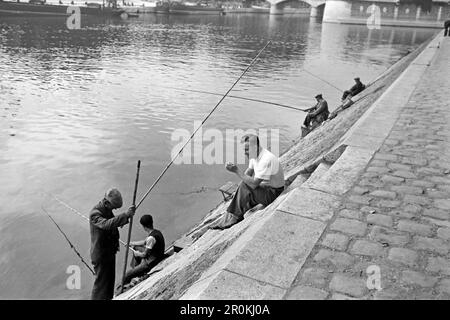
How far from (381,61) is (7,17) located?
47.8 m

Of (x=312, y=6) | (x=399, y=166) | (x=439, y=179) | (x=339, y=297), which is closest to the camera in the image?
(x=339, y=297)

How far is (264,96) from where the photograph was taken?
876 inches

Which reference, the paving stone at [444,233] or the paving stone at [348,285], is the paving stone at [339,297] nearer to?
the paving stone at [348,285]

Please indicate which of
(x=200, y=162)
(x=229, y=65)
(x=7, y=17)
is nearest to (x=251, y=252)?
(x=200, y=162)

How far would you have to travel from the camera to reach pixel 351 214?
4348 millimetres

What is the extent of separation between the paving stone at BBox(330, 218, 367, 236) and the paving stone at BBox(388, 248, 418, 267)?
342 mm

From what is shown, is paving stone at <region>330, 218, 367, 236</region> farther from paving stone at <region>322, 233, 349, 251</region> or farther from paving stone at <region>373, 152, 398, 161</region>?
paving stone at <region>373, 152, 398, 161</region>

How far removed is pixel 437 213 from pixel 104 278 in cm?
420

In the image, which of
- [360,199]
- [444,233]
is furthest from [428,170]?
[444,233]

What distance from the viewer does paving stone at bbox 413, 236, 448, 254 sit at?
379 cm

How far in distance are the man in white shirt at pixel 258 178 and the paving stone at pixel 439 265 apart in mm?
2508

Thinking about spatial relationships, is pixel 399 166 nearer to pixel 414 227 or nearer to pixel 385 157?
pixel 385 157

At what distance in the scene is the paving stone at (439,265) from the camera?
3492 mm

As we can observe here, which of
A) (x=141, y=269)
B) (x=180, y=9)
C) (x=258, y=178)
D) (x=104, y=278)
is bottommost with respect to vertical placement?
(x=141, y=269)
